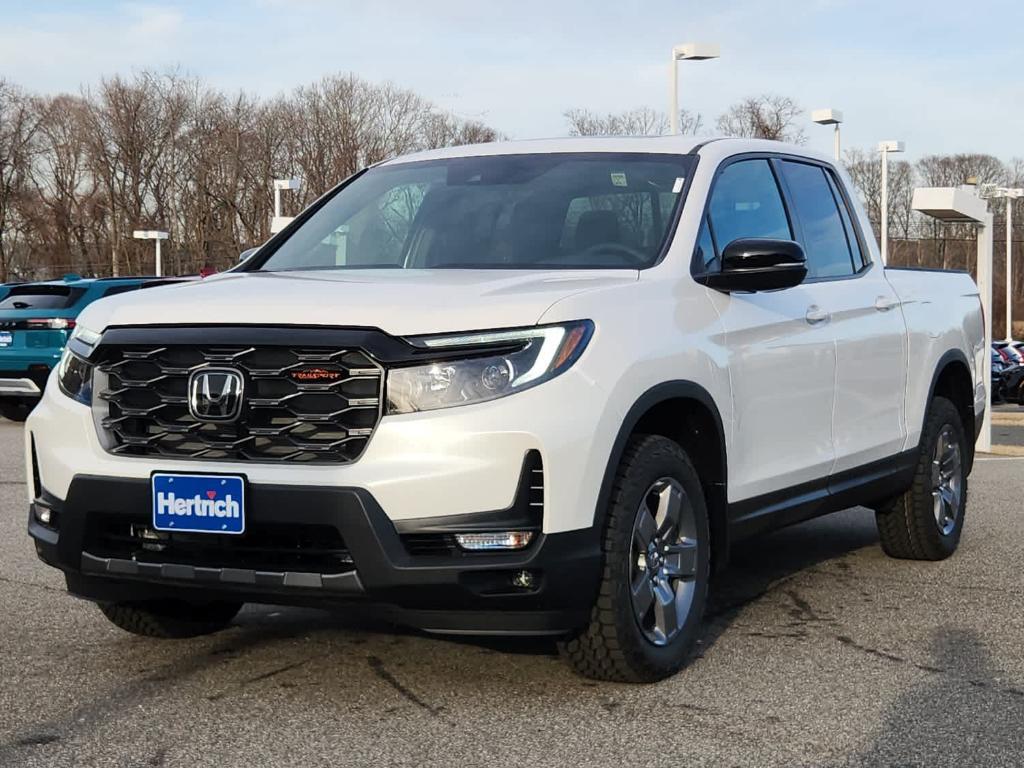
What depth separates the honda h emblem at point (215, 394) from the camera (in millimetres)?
4371

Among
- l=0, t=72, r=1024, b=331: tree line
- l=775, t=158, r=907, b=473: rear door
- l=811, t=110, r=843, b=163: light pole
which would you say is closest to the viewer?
l=775, t=158, r=907, b=473: rear door

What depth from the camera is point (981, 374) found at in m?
7.94

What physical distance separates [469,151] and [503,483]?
242 centimetres

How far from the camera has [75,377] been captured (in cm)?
483

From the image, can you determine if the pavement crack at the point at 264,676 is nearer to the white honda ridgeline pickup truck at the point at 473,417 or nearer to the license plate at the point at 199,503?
the white honda ridgeline pickup truck at the point at 473,417

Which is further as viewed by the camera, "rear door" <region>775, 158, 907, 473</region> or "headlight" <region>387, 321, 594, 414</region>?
"rear door" <region>775, 158, 907, 473</region>

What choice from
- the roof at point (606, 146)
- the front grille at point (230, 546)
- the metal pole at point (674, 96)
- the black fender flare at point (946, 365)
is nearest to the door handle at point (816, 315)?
the roof at point (606, 146)

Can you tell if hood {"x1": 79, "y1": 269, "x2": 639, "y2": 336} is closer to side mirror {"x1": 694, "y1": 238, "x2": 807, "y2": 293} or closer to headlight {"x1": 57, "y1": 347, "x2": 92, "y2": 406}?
headlight {"x1": 57, "y1": 347, "x2": 92, "y2": 406}

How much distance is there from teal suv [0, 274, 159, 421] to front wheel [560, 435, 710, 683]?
11.9 m

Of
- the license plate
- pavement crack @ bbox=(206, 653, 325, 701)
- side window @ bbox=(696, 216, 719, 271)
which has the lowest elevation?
pavement crack @ bbox=(206, 653, 325, 701)

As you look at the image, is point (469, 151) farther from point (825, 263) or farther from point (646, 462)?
point (646, 462)

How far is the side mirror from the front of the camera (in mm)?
5207

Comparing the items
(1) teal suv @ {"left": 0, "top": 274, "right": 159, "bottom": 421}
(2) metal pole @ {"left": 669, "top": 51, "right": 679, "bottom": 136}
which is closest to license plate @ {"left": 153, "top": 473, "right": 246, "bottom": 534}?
(1) teal suv @ {"left": 0, "top": 274, "right": 159, "bottom": 421}

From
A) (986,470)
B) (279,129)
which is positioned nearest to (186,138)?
(279,129)
